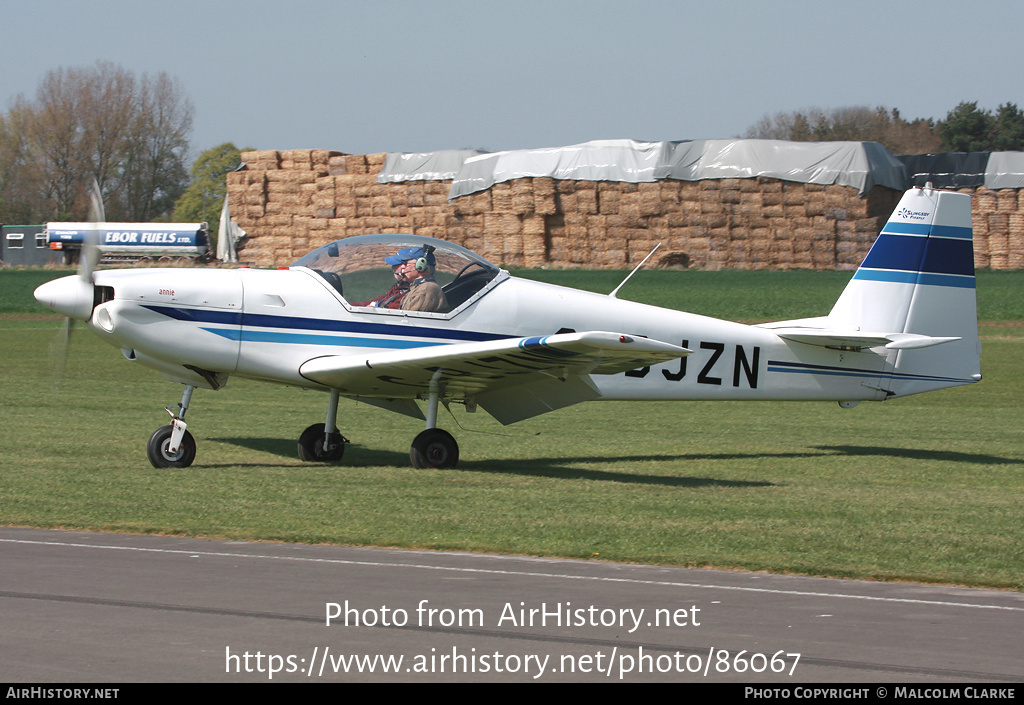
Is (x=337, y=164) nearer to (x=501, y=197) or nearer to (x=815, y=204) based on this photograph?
(x=501, y=197)

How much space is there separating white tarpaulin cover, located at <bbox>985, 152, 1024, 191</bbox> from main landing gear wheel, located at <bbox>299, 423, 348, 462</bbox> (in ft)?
115

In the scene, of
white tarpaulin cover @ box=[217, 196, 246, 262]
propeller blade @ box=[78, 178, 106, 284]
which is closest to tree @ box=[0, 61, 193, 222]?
white tarpaulin cover @ box=[217, 196, 246, 262]

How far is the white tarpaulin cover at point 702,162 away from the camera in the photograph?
39.0 meters

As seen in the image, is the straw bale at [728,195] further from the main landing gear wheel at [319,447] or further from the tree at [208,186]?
the tree at [208,186]

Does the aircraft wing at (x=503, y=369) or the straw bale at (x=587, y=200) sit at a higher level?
the straw bale at (x=587, y=200)

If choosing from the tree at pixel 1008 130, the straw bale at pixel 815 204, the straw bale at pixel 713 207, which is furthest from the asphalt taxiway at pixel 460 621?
the tree at pixel 1008 130

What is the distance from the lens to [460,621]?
5312 mm

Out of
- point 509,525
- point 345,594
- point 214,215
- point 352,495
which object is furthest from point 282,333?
point 214,215

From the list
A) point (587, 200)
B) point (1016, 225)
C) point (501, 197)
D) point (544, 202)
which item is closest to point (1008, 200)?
point (1016, 225)

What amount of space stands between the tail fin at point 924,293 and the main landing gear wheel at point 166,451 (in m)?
7.32

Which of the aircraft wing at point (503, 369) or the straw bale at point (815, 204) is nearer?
the aircraft wing at point (503, 369)

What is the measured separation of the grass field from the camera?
24.5 feet

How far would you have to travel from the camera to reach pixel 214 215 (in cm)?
8288

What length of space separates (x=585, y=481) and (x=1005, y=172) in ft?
115
